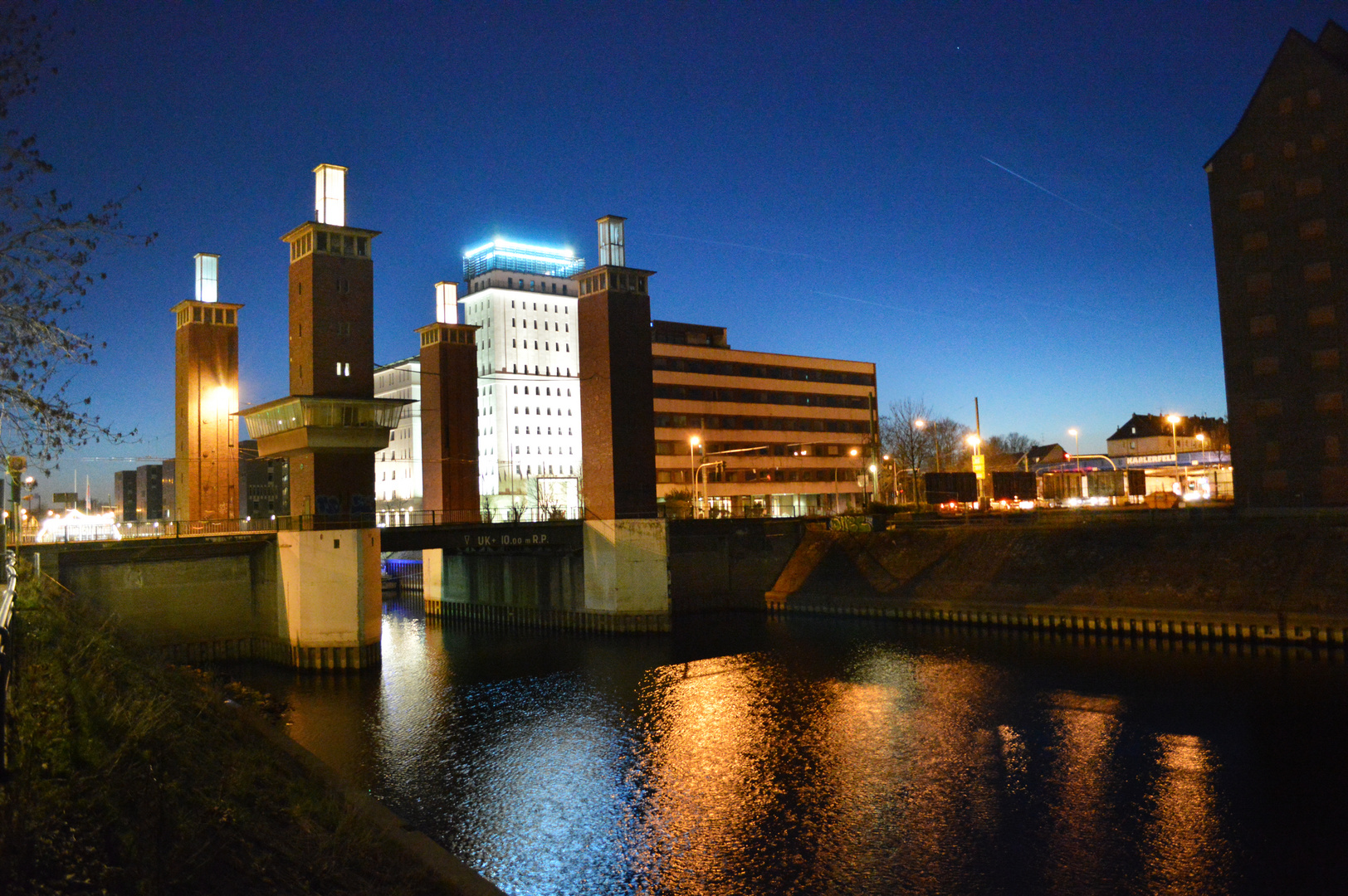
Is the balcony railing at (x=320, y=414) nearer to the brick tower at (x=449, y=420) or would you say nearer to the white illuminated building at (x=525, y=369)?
the brick tower at (x=449, y=420)

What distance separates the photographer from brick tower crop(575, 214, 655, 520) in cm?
5466

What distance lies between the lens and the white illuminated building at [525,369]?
120 meters

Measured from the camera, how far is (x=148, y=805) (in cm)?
1092

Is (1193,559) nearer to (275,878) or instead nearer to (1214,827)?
(1214,827)

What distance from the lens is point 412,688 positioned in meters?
38.8

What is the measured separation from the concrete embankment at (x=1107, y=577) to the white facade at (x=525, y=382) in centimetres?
6206

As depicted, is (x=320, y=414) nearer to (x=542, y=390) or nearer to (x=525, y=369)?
(x=525, y=369)

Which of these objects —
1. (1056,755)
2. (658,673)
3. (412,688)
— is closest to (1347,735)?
(1056,755)

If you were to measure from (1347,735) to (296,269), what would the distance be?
156 feet

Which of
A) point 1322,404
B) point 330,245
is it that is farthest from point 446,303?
point 1322,404

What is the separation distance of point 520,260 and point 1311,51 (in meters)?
95.7

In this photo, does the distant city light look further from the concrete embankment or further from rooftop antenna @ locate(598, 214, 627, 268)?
the concrete embankment

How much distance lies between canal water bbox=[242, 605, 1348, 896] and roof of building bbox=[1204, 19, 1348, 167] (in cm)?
3549

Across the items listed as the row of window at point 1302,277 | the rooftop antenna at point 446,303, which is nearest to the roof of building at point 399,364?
the rooftop antenna at point 446,303
